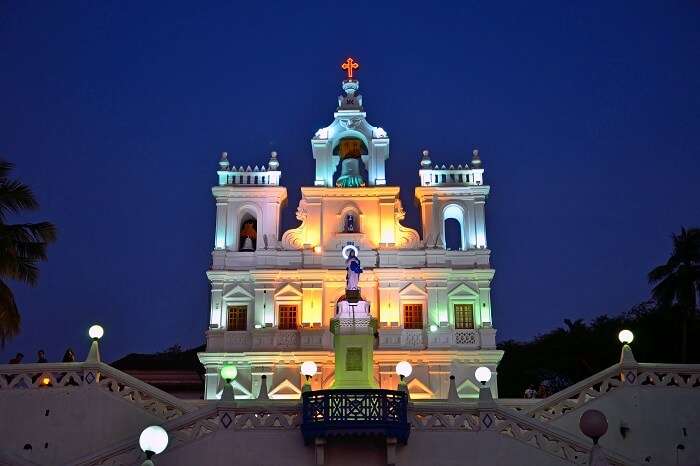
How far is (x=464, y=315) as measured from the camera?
3728 cm

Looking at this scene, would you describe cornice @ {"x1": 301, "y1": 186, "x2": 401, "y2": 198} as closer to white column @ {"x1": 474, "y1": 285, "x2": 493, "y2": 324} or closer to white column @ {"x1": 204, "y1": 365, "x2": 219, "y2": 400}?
white column @ {"x1": 474, "y1": 285, "x2": 493, "y2": 324}

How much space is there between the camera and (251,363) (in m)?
35.5

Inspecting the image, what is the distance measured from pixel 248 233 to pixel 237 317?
416cm

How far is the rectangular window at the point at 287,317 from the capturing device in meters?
36.8

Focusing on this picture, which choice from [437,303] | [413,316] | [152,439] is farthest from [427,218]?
[152,439]

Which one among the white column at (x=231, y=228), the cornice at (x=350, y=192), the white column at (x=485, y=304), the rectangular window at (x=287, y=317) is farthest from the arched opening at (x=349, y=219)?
the white column at (x=485, y=304)

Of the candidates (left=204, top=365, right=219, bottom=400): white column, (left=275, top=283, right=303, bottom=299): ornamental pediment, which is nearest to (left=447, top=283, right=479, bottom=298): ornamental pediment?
(left=275, top=283, right=303, bottom=299): ornamental pediment

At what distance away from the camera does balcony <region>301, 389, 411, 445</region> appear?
19219 mm

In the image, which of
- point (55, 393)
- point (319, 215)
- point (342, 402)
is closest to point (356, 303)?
point (342, 402)

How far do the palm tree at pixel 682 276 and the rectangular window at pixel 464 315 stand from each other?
8019 millimetres

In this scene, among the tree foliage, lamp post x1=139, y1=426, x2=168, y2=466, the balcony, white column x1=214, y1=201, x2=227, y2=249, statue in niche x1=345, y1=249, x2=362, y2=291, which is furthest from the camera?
the tree foliage

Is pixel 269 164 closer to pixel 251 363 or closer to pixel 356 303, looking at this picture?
pixel 251 363

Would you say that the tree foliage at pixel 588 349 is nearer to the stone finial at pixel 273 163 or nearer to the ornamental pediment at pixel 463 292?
the ornamental pediment at pixel 463 292

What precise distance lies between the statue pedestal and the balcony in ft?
19.4
